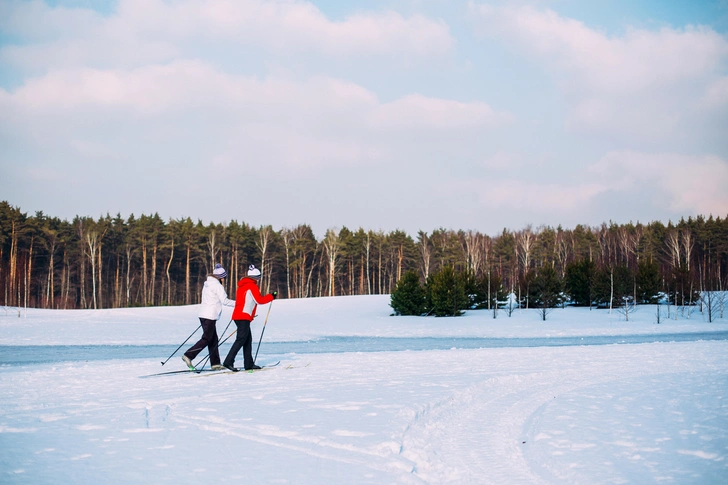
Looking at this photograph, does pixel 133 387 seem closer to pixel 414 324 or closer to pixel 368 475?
pixel 368 475

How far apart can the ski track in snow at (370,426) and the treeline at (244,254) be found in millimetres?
43057

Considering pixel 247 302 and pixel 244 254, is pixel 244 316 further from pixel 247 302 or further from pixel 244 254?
pixel 244 254

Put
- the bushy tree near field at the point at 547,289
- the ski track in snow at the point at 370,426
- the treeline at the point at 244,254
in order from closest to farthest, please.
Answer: the ski track in snow at the point at 370,426
the bushy tree near field at the point at 547,289
the treeline at the point at 244,254

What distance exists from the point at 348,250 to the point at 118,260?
27.2 meters

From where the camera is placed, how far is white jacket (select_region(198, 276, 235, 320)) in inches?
432

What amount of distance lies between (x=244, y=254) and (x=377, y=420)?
66.6 m

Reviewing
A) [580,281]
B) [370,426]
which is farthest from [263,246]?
[370,426]

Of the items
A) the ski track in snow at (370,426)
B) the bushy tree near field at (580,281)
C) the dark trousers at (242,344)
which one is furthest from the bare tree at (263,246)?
the ski track in snow at (370,426)

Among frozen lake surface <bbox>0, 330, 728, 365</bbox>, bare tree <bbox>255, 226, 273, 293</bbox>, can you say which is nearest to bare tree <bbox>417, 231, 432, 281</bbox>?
bare tree <bbox>255, 226, 273, 293</bbox>

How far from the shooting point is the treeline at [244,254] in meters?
56.2

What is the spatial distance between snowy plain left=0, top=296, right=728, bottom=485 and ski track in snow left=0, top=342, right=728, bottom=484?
0.08 feet

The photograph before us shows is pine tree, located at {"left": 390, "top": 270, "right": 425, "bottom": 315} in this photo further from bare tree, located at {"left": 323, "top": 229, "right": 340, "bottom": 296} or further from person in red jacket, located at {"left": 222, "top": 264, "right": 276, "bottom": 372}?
bare tree, located at {"left": 323, "top": 229, "right": 340, "bottom": 296}

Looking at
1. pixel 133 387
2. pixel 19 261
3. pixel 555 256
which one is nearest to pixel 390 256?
pixel 555 256

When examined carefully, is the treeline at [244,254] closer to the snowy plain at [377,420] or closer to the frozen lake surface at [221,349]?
the frozen lake surface at [221,349]
